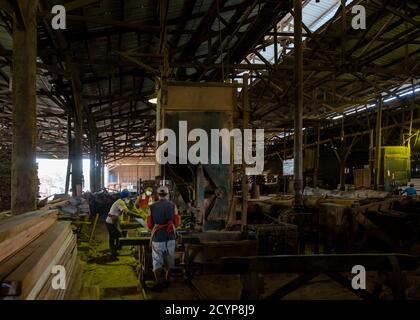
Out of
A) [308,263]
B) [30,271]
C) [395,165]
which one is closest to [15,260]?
[30,271]

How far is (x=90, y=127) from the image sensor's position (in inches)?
739

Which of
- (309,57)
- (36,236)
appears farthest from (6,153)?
(309,57)

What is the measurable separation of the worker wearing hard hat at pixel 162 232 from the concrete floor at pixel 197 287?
389 mm

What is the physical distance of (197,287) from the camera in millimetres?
6281

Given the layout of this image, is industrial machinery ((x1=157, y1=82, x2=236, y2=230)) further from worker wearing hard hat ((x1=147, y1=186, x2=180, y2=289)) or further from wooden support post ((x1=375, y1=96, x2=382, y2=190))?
wooden support post ((x1=375, y1=96, x2=382, y2=190))

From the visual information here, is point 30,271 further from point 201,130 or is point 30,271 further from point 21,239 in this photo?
point 201,130

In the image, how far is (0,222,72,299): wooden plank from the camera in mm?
2471

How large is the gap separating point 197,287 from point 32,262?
3.67 m

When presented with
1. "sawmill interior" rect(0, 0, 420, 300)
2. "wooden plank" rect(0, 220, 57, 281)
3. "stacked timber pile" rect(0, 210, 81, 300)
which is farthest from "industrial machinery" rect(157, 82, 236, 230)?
"wooden plank" rect(0, 220, 57, 281)

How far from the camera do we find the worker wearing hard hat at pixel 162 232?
6.41 m

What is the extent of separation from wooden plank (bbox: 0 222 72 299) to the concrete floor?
5.89ft

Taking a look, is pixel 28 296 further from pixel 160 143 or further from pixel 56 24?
pixel 56 24

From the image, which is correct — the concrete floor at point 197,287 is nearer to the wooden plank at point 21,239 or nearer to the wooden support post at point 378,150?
the wooden plank at point 21,239

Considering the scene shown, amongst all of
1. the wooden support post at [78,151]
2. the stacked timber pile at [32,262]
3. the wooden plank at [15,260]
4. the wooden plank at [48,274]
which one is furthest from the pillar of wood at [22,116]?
the wooden support post at [78,151]
